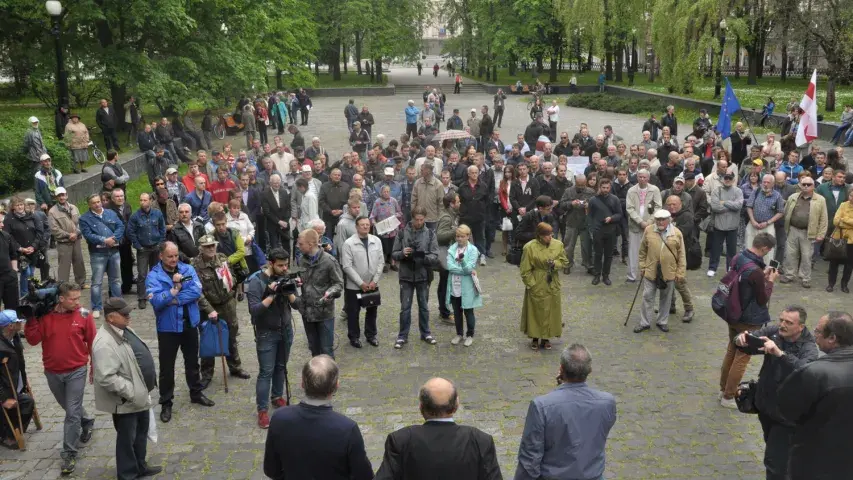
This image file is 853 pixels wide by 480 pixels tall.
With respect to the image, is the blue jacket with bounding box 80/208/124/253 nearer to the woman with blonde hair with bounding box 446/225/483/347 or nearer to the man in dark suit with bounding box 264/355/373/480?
the woman with blonde hair with bounding box 446/225/483/347

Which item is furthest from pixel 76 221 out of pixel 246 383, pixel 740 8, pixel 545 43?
pixel 545 43

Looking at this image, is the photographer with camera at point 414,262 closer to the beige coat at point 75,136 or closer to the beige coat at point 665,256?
the beige coat at point 665,256

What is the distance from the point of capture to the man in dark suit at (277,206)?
42.5 ft

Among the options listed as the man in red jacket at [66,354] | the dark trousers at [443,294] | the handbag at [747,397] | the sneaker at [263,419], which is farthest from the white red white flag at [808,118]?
the man in red jacket at [66,354]

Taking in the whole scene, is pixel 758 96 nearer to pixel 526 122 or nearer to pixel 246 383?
pixel 526 122

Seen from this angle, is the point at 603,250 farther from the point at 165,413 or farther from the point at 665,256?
the point at 165,413

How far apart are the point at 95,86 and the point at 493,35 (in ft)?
103

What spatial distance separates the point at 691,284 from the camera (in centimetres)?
1214

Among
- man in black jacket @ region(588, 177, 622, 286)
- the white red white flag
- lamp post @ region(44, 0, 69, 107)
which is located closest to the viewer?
man in black jacket @ region(588, 177, 622, 286)

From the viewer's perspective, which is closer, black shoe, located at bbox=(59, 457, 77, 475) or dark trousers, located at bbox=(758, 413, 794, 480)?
dark trousers, located at bbox=(758, 413, 794, 480)

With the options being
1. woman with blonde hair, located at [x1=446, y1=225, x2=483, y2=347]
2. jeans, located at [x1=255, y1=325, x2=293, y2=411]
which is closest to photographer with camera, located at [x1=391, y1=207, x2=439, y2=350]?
woman with blonde hair, located at [x1=446, y1=225, x2=483, y2=347]

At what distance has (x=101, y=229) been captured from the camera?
1067 centimetres

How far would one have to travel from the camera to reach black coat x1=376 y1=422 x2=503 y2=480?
13.3 feet

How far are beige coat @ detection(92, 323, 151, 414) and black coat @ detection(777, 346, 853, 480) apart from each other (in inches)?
191
